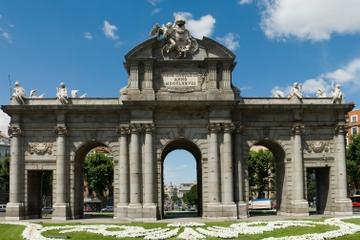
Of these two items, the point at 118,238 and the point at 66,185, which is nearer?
the point at 118,238

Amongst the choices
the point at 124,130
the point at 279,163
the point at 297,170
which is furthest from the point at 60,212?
the point at 297,170

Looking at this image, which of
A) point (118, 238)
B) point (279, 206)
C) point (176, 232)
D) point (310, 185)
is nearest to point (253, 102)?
point (279, 206)

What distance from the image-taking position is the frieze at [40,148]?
47.2 m

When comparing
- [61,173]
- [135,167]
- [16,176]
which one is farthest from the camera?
[16,176]

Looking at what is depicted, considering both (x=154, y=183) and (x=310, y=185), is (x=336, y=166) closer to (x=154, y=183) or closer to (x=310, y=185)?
(x=154, y=183)

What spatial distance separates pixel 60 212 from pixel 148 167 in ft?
29.7

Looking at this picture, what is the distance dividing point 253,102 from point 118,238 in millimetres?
21764

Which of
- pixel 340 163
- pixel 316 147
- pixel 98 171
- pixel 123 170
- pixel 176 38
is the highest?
pixel 176 38

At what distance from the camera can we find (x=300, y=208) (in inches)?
1834

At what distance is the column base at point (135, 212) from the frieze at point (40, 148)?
9646 mm

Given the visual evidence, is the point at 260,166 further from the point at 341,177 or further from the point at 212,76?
the point at 212,76

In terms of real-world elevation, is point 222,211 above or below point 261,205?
above

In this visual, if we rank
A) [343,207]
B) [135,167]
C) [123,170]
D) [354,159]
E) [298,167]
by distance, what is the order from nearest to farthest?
[135,167] < [123,170] < [343,207] < [298,167] < [354,159]

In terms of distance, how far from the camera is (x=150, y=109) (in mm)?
45719
